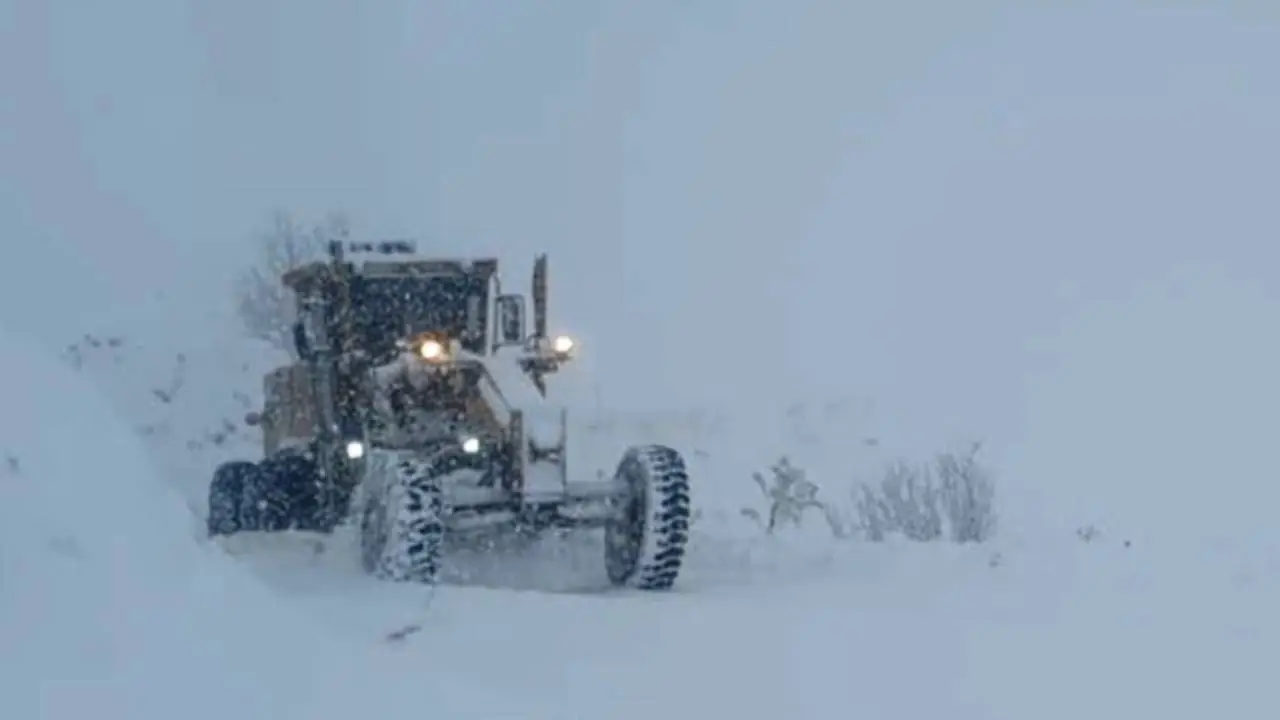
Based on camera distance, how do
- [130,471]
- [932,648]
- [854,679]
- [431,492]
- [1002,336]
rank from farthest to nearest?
1. [1002,336]
2. [431,492]
3. [932,648]
4. [854,679]
5. [130,471]

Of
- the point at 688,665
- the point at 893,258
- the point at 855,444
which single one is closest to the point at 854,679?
the point at 688,665

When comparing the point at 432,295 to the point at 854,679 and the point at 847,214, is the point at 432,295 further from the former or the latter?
the point at 847,214

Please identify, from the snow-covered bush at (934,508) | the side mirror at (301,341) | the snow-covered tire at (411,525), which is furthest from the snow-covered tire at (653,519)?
the snow-covered bush at (934,508)

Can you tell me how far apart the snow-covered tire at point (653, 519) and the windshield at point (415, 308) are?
1693 mm

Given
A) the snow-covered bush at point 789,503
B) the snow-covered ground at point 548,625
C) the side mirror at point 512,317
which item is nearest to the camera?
the snow-covered ground at point 548,625

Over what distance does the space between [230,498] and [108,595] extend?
7.55m

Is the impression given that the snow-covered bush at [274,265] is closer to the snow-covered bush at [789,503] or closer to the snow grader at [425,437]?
the snow-covered bush at [789,503]

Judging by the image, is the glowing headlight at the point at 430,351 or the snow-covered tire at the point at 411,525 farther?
the glowing headlight at the point at 430,351

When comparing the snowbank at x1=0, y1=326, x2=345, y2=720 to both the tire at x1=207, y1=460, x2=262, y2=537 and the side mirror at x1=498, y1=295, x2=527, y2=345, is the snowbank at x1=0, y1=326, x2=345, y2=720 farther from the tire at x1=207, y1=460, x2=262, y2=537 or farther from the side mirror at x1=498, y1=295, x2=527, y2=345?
the tire at x1=207, y1=460, x2=262, y2=537

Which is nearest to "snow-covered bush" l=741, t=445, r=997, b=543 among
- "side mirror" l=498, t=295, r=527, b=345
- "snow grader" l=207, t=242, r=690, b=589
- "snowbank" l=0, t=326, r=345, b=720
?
"snow grader" l=207, t=242, r=690, b=589

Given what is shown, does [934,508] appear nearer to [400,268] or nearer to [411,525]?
[400,268]

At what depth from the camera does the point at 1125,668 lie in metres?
7.54

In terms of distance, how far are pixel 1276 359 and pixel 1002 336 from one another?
24.0 ft

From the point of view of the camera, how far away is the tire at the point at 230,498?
12.4 metres
